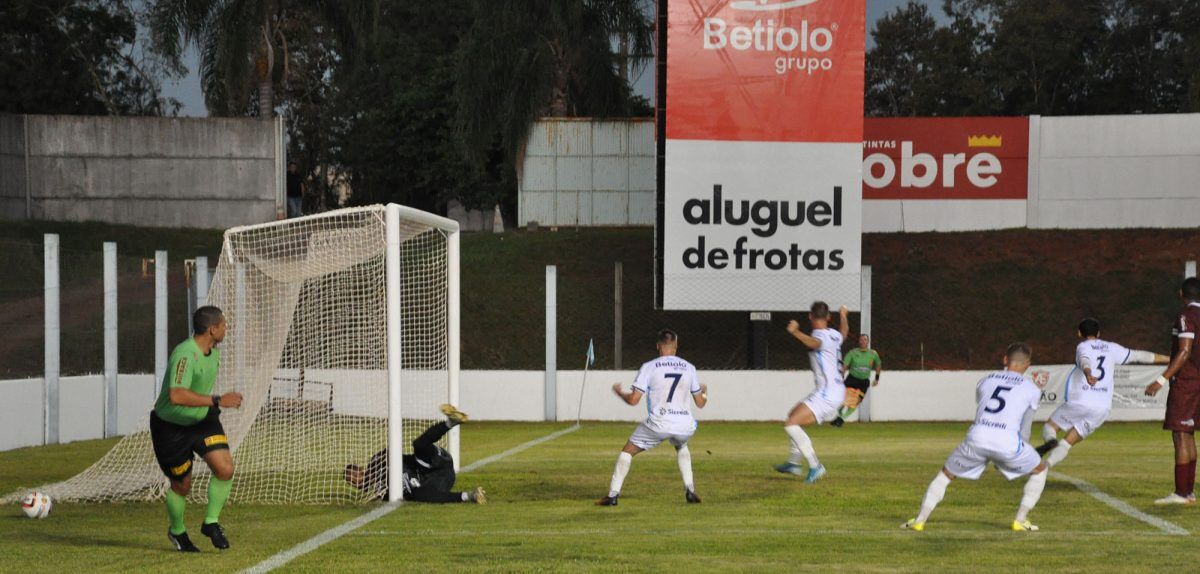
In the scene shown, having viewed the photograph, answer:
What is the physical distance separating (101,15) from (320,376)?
1557 inches

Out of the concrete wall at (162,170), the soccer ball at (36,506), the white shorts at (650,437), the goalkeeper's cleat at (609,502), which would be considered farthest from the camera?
the concrete wall at (162,170)

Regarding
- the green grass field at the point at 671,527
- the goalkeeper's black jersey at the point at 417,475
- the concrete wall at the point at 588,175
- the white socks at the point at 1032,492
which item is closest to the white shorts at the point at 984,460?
the white socks at the point at 1032,492

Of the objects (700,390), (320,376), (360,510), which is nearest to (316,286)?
(320,376)

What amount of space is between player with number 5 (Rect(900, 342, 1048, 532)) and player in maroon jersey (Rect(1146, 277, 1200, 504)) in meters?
2.44

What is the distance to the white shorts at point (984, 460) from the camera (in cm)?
1019

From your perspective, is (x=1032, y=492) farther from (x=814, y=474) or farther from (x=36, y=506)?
(x=36, y=506)

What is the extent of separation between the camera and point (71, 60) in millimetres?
50125

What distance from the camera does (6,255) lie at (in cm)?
2005

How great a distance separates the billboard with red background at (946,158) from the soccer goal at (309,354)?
2348 centimetres

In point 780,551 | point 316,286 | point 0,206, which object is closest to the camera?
point 780,551

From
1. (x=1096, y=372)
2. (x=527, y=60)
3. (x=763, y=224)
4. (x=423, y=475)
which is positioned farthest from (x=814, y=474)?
(x=527, y=60)

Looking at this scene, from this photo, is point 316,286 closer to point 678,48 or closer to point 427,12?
point 678,48

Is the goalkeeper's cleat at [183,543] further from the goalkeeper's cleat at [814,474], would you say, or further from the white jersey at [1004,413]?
the goalkeeper's cleat at [814,474]

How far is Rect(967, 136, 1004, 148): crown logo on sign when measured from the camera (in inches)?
1526
